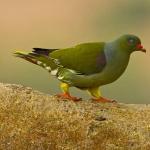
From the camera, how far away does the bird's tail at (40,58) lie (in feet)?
25.3

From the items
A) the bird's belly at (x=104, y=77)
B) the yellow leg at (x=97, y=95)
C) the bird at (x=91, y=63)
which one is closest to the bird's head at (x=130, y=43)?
the bird at (x=91, y=63)

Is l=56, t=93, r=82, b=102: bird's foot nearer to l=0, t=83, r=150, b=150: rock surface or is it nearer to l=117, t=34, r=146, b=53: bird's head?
l=0, t=83, r=150, b=150: rock surface

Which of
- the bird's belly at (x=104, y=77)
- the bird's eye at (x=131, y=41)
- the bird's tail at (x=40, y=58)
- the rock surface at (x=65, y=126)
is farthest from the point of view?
the bird's tail at (x=40, y=58)

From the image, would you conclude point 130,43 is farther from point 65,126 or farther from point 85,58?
point 65,126

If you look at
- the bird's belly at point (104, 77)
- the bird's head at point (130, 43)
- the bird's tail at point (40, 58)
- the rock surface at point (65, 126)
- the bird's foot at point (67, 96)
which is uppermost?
the bird's head at point (130, 43)

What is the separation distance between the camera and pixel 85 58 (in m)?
7.59

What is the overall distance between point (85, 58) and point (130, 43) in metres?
0.53

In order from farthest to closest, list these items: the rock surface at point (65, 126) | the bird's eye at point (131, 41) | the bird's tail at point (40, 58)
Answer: the bird's tail at point (40, 58)
the bird's eye at point (131, 41)
the rock surface at point (65, 126)

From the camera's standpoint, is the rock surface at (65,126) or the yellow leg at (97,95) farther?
the yellow leg at (97,95)

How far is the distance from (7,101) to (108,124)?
116cm

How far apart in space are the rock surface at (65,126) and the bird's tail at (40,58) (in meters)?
0.37

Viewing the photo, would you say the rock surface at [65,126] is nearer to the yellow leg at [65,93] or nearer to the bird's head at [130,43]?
the yellow leg at [65,93]

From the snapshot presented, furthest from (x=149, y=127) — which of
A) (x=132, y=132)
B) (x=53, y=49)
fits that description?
(x=53, y=49)

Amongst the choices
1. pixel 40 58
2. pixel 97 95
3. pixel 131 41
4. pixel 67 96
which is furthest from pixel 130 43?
pixel 40 58
